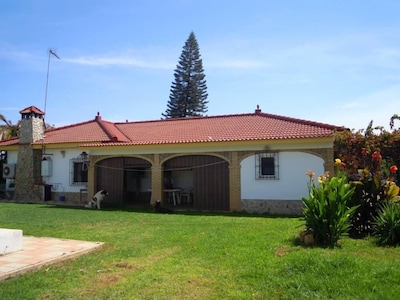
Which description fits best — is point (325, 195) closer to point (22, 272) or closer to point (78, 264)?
point (78, 264)

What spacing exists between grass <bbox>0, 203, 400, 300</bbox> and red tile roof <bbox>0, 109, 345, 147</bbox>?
848 cm

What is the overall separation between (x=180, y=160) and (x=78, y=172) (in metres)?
6.71

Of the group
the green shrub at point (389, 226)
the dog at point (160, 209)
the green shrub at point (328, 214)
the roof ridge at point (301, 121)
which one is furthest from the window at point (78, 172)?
the green shrub at point (389, 226)

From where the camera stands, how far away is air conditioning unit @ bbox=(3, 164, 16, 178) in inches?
897

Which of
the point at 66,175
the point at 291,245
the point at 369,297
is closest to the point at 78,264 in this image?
the point at 291,245

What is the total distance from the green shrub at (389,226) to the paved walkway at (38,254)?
6214 millimetres

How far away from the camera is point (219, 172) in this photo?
56.6 ft

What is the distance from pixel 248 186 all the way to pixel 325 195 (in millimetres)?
8879

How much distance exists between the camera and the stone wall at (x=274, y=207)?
51.9 ft

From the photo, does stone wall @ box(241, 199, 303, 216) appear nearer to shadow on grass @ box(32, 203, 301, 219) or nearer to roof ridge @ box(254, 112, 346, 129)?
shadow on grass @ box(32, 203, 301, 219)

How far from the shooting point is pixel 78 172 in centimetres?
2112

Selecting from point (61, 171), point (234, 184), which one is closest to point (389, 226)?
point (234, 184)

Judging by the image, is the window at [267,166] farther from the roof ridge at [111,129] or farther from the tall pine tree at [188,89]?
the tall pine tree at [188,89]

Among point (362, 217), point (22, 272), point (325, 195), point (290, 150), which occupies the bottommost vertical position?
point (22, 272)
